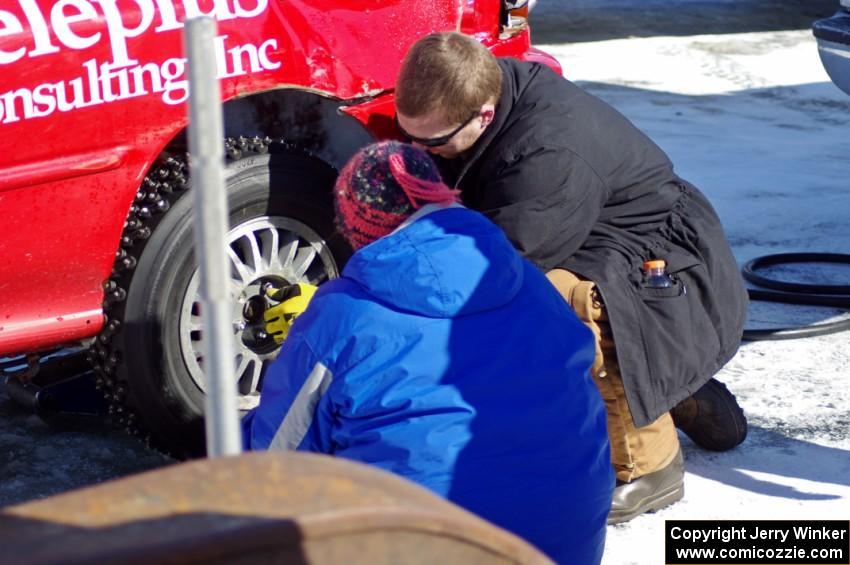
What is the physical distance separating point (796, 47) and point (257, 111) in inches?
330

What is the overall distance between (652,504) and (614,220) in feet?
2.41

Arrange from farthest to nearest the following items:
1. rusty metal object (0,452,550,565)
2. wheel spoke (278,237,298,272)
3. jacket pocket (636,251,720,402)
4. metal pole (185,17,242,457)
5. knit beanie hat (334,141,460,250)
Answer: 1. wheel spoke (278,237,298,272)
2. jacket pocket (636,251,720,402)
3. knit beanie hat (334,141,460,250)
4. metal pole (185,17,242,457)
5. rusty metal object (0,452,550,565)

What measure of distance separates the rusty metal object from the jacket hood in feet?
3.32

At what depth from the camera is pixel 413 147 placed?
2557 mm

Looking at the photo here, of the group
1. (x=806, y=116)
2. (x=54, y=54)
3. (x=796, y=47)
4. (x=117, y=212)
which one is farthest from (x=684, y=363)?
(x=796, y=47)

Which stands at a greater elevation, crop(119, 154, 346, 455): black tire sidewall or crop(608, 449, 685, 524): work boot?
crop(119, 154, 346, 455): black tire sidewall

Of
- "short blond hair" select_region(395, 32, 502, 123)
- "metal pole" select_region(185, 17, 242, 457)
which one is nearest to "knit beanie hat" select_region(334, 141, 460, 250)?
"short blond hair" select_region(395, 32, 502, 123)

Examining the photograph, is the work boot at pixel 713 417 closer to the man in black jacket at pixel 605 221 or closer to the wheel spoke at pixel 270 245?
the man in black jacket at pixel 605 221

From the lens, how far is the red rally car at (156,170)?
3.16 meters

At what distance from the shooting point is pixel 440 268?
2301 mm

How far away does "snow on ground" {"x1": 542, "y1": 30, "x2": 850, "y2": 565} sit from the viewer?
11.7 feet

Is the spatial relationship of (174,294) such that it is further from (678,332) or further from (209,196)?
(209,196)

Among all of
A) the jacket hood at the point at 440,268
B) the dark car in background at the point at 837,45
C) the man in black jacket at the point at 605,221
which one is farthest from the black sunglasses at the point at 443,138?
the dark car in background at the point at 837,45

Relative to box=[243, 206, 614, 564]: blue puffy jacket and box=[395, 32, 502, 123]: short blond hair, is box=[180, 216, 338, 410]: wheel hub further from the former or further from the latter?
box=[243, 206, 614, 564]: blue puffy jacket
